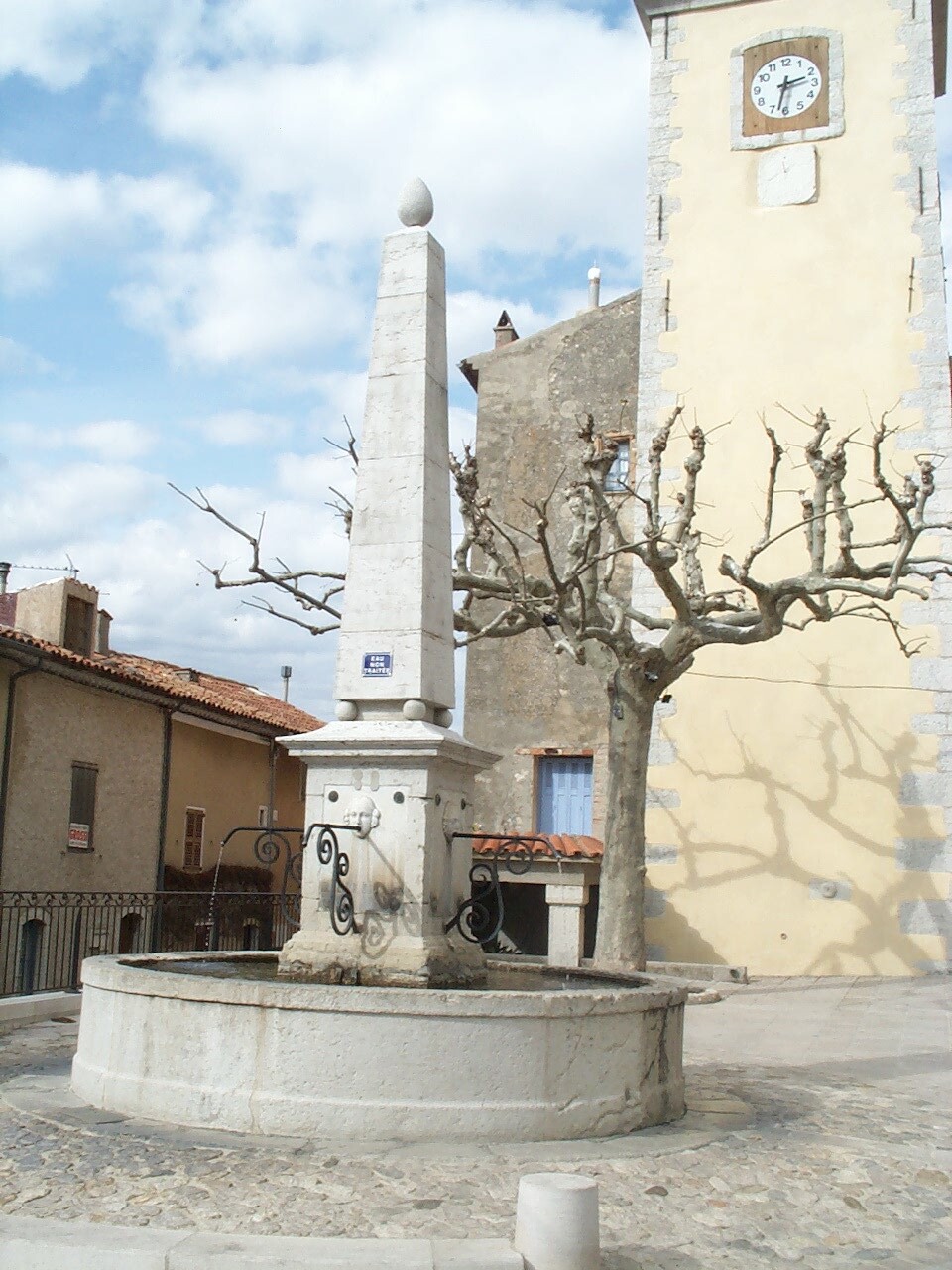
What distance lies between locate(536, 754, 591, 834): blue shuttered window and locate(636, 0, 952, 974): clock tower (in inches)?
96.6

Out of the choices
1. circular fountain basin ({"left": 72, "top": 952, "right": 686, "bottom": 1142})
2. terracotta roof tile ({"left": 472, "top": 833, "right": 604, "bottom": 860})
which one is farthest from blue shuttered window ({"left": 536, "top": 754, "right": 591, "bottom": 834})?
circular fountain basin ({"left": 72, "top": 952, "right": 686, "bottom": 1142})

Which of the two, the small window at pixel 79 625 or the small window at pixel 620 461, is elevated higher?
the small window at pixel 620 461

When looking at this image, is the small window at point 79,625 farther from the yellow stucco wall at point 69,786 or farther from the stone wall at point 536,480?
the stone wall at point 536,480

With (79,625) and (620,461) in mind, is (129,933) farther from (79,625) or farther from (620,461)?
(620,461)

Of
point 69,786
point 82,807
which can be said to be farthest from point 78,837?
point 69,786

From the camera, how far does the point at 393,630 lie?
22.7ft

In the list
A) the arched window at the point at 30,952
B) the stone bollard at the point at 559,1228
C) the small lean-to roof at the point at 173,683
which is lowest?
the arched window at the point at 30,952

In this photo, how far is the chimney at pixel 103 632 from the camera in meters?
20.6

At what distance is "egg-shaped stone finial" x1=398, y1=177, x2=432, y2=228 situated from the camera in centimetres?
758

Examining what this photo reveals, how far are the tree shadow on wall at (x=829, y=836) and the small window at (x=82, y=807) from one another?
25.6 feet

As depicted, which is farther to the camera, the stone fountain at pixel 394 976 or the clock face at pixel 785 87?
the clock face at pixel 785 87

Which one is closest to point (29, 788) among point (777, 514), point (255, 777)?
point (255, 777)

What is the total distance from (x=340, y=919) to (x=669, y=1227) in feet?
8.33

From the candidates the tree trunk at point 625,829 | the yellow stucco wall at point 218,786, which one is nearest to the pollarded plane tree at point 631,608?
the tree trunk at point 625,829
